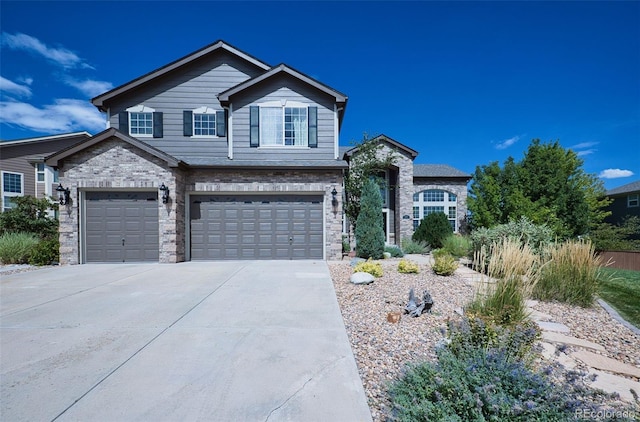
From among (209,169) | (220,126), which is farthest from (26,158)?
(209,169)

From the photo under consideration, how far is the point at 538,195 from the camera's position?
40.9 ft

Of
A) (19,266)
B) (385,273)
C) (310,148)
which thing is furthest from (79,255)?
(385,273)

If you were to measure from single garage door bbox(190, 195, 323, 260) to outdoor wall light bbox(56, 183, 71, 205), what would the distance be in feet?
12.2

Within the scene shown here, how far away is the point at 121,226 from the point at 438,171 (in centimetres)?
1778

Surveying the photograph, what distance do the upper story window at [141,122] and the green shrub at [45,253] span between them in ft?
16.0

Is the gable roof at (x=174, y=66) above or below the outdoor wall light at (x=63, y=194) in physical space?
above

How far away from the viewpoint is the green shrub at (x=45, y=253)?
9.34 metres

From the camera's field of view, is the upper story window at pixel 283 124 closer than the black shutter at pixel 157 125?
Yes

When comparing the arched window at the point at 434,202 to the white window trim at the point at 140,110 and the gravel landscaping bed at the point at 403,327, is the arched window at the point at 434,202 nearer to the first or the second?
the gravel landscaping bed at the point at 403,327

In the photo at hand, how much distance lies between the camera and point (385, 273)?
7.32 metres

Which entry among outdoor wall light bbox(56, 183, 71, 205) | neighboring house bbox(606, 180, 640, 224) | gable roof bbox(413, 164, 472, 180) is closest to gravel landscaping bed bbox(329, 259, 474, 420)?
outdoor wall light bbox(56, 183, 71, 205)

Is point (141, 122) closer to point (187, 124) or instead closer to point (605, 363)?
point (187, 124)

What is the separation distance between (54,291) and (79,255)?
4156mm

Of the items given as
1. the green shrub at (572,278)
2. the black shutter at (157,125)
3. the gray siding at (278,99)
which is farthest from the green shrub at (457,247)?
the black shutter at (157,125)
